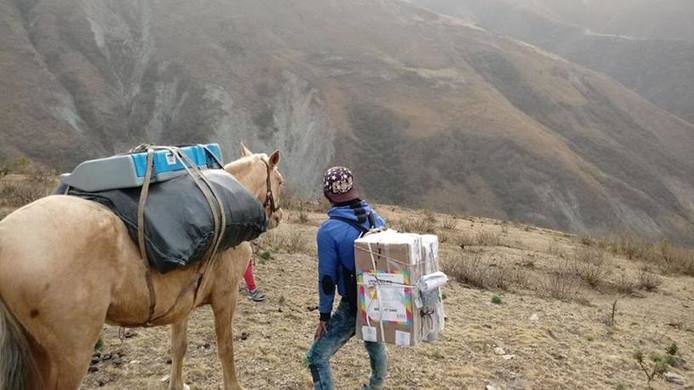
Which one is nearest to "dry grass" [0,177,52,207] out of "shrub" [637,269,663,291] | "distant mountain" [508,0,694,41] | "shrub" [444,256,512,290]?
"shrub" [444,256,512,290]

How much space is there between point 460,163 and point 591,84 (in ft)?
100

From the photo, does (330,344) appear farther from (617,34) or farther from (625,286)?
(617,34)

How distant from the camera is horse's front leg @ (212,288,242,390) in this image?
3848mm

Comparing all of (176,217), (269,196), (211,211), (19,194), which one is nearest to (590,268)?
(269,196)

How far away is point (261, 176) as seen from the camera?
14.6ft

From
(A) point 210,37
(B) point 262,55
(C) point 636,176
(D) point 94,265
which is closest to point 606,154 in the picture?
(C) point 636,176

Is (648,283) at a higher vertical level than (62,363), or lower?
lower

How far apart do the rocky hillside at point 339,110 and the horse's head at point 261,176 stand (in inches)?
1153

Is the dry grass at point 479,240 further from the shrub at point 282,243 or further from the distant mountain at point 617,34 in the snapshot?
the distant mountain at point 617,34

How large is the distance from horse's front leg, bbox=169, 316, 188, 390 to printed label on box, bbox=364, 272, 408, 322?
1.70 metres

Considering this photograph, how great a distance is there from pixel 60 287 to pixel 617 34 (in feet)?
370

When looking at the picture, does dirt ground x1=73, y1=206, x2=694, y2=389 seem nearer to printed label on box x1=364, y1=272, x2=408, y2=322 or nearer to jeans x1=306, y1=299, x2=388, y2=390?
jeans x1=306, y1=299, x2=388, y2=390

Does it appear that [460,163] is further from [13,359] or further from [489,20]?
[489,20]

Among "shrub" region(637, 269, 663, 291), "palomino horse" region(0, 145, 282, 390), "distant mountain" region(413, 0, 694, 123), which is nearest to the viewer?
"palomino horse" region(0, 145, 282, 390)
